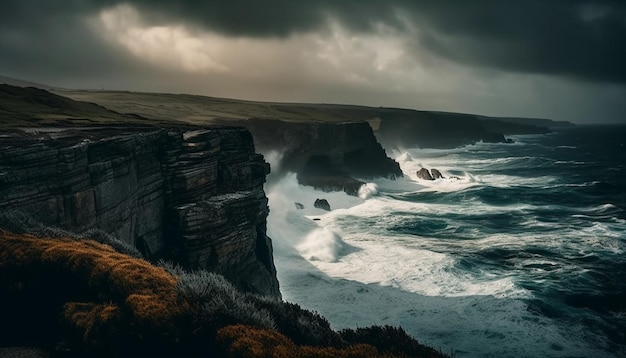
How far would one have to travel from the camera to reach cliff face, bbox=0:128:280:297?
16.4m

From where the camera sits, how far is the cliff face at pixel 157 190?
16.4 meters

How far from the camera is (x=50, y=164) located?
654 inches

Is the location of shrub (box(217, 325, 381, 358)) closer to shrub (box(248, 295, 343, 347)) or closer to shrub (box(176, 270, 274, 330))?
shrub (box(176, 270, 274, 330))

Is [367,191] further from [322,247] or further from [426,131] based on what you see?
[426,131]

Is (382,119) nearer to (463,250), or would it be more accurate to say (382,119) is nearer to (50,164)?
(463,250)

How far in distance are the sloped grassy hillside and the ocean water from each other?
33.5 feet

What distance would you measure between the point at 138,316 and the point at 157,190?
13.4 m

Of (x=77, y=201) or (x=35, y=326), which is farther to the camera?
(x=77, y=201)

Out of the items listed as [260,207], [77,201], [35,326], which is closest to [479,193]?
[260,207]

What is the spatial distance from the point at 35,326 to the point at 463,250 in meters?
28.9

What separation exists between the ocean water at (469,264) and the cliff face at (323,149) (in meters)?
8.74

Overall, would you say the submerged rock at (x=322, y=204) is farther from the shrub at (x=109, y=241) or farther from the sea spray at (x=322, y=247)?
the shrub at (x=109, y=241)

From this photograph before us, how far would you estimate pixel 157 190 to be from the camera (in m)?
22.1

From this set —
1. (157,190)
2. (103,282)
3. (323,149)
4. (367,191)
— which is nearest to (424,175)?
(323,149)
